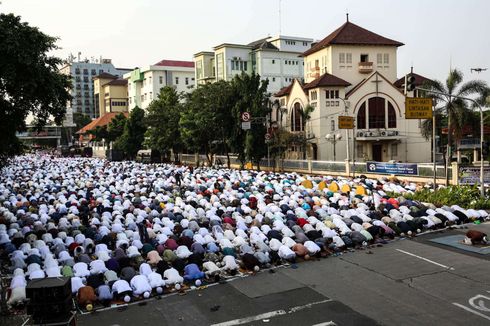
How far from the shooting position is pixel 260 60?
247 ft

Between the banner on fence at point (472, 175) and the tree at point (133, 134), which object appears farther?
the tree at point (133, 134)

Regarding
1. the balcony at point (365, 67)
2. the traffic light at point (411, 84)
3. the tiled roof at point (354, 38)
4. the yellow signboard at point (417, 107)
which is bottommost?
the yellow signboard at point (417, 107)

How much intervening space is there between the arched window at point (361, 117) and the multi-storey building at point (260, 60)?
94.9 ft

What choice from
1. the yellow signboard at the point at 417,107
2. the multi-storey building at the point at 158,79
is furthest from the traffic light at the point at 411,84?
the multi-storey building at the point at 158,79

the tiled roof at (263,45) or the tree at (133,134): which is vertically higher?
the tiled roof at (263,45)

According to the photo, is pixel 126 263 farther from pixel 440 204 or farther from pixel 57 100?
pixel 440 204

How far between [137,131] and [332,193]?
5133 cm

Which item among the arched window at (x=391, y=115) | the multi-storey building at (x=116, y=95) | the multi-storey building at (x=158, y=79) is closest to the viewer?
the arched window at (x=391, y=115)

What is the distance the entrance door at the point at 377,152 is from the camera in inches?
1956

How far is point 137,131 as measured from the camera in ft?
242

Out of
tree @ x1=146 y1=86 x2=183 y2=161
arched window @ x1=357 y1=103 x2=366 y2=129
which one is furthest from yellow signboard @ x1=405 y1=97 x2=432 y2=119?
tree @ x1=146 y1=86 x2=183 y2=161

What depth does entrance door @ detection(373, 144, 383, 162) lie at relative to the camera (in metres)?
49.7

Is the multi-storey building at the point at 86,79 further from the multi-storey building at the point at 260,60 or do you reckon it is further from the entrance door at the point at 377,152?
the entrance door at the point at 377,152

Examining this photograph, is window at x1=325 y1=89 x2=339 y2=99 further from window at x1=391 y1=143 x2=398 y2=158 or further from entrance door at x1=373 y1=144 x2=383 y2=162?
window at x1=391 y1=143 x2=398 y2=158
